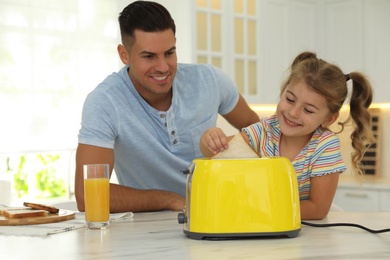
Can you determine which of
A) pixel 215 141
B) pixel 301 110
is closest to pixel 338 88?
pixel 301 110

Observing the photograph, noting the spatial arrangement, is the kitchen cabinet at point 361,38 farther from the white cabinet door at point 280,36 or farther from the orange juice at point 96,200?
the orange juice at point 96,200

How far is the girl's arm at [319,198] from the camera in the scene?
1.87 meters

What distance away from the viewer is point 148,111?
2.47m

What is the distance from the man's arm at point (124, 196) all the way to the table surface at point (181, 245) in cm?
41

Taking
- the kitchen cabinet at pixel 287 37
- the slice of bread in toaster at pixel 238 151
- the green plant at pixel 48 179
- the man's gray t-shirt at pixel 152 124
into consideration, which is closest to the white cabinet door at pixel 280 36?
the kitchen cabinet at pixel 287 37

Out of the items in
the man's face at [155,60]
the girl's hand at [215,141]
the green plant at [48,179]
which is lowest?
the green plant at [48,179]

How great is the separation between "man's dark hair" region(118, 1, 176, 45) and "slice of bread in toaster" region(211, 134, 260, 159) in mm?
844

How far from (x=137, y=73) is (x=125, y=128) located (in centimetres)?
20

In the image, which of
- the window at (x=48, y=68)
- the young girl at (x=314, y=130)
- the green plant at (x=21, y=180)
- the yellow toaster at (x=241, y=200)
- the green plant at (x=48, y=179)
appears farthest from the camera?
the green plant at (x=48, y=179)

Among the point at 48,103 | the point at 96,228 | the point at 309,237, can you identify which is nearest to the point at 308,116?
the point at 309,237

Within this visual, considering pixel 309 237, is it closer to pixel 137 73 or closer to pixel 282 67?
pixel 137 73

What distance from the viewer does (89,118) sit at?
2297 mm

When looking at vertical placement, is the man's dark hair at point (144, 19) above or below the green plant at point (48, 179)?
above

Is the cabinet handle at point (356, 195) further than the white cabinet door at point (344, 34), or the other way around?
the white cabinet door at point (344, 34)
